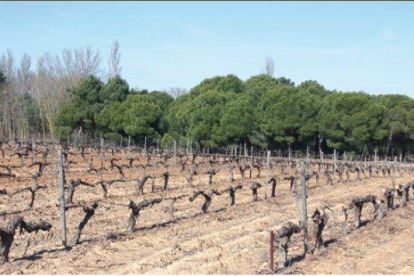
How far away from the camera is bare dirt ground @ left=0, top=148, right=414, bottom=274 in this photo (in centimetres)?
1072

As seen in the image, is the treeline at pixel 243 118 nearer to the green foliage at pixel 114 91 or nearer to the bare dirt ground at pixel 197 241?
the green foliage at pixel 114 91

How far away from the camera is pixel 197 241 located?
12.9 metres

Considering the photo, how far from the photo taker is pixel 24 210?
54.2ft

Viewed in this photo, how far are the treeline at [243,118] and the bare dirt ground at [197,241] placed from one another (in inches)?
1186

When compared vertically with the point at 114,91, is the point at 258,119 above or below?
below

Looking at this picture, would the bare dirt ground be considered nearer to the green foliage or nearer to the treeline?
the treeline

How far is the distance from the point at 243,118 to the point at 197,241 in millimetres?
36910

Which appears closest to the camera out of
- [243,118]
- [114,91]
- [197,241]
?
[197,241]

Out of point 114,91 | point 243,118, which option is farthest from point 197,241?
point 114,91

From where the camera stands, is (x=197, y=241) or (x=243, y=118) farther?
(x=243, y=118)

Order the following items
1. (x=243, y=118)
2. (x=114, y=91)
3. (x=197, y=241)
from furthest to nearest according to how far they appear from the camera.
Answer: (x=114, y=91), (x=243, y=118), (x=197, y=241)

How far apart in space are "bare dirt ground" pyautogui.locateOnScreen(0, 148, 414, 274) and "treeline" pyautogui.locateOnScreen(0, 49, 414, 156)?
98.8 ft

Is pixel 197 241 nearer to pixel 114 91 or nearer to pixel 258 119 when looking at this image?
pixel 258 119

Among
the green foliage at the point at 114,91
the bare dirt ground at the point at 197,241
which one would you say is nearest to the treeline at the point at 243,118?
the green foliage at the point at 114,91
